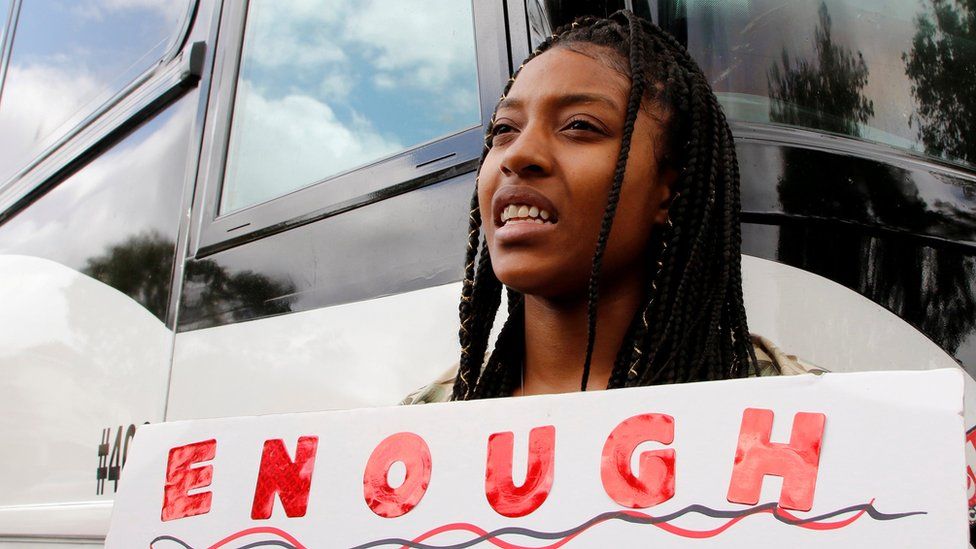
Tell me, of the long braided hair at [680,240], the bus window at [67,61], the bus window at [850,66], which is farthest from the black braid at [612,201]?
the bus window at [67,61]

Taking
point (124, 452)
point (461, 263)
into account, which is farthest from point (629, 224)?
point (124, 452)

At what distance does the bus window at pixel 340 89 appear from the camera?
5.64 feet

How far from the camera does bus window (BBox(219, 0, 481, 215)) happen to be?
172cm

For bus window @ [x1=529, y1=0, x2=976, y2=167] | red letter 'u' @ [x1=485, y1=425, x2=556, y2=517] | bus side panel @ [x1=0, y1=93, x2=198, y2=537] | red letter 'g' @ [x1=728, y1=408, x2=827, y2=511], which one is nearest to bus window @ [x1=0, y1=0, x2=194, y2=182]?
bus side panel @ [x1=0, y1=93, x2=198, y2=537]

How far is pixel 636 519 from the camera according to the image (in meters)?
0.93

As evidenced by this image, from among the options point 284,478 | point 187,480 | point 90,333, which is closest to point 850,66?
point 284,478

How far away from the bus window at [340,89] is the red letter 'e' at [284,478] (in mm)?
683

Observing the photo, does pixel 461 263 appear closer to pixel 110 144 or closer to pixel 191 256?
pixel 191 256

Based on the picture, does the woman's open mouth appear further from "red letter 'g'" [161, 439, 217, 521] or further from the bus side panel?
the bus side panel

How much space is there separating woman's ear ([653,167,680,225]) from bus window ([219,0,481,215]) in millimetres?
389

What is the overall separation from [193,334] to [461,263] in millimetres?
645

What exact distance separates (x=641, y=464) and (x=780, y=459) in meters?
0.13

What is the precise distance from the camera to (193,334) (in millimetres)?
1880

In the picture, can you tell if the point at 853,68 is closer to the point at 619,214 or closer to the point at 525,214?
the point at 619,214
